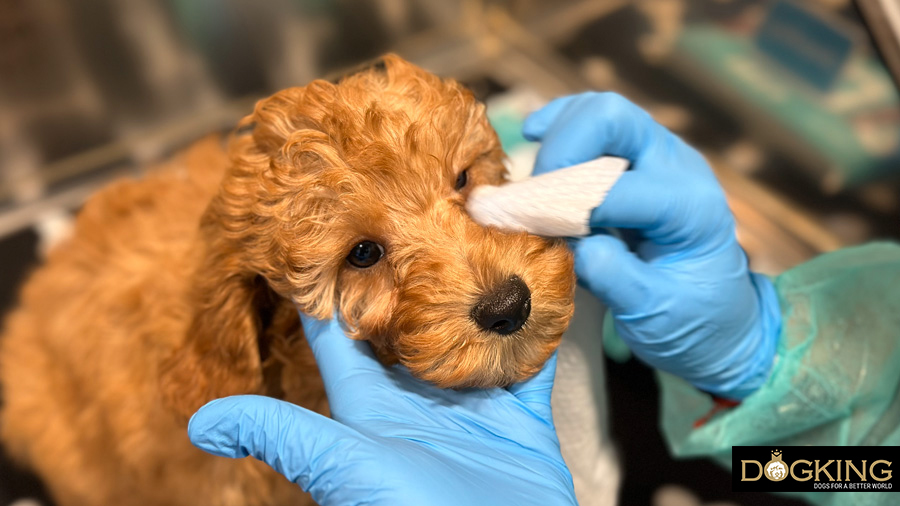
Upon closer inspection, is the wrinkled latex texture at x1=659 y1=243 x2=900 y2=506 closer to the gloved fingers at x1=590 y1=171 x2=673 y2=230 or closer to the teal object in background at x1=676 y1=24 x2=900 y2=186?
the gloved fingers at x1=590 y1=171 x2=673 y2=230

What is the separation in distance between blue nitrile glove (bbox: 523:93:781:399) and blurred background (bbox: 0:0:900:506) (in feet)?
2.34

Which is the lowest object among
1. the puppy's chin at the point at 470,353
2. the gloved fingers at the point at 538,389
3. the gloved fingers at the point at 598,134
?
the gloved fingers at the point at 538,389

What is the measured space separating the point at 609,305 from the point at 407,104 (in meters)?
0.70

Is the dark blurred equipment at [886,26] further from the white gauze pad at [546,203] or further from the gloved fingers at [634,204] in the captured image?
the white gauze pad at [546,203]

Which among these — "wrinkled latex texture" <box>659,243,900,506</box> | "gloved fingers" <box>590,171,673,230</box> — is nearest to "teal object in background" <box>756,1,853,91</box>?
"wrinkled latex texture" <box>659,243,900,506</box>

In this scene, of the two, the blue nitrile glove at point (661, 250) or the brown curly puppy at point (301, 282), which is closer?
the brown curly puppy at point (301, 282)

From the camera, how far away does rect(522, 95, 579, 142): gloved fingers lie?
6.48 ft

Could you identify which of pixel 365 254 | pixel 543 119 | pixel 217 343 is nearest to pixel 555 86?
pixel 543 119

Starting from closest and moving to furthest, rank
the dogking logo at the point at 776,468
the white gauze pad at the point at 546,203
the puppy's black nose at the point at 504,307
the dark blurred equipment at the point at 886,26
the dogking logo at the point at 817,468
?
the puppy's black nose at the point at 504,307
the white gauze pad at the point at 546,203
the dogking logo at the point at 817,468
the dogking logo at the point at 776,468
the dark blurred equipment at the point at 886,26

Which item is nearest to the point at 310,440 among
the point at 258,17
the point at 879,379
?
the point at 879,379

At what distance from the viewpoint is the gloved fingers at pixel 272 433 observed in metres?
1.43

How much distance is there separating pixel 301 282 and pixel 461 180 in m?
0.43

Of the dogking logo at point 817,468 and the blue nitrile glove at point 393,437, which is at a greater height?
the blue nitrile glove at point 393,437

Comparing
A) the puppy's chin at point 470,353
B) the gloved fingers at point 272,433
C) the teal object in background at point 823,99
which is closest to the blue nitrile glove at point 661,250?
the puppy's chin at point 470,353
